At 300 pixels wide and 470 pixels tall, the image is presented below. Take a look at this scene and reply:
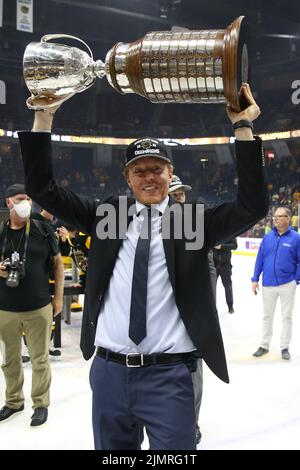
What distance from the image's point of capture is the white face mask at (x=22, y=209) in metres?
3.33

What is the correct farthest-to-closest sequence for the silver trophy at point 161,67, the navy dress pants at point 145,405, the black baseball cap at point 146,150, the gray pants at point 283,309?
the gray pants at point 283,309 → the black baseball cap at point 146,150 → the navy dress pants at point 145,405 → the silver trophy at point 161,67

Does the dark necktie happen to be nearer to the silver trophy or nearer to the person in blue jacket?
the silver trophy

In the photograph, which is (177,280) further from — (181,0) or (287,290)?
(181,0)

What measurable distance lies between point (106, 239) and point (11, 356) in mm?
2015

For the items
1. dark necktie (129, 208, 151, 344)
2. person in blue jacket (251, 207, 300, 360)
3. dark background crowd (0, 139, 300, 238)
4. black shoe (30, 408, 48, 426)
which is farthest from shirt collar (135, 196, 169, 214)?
dark background crowd (0, 139, 300, 238)

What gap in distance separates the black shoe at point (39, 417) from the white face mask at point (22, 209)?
1.34m

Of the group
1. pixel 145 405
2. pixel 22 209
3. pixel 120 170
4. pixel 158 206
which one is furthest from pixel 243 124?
pixel 120 170

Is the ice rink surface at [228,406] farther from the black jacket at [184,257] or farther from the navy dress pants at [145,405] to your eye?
the black jacket at [184,257]

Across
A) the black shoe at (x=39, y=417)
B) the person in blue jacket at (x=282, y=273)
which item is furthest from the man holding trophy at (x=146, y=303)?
the person in blue jacket at (x=282, y=273)

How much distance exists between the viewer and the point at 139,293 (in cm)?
173

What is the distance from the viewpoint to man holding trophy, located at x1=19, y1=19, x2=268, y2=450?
169 cm

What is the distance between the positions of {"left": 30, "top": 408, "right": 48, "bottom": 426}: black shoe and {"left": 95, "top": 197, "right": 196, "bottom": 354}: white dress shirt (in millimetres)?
1842

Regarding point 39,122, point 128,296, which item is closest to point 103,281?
point 128,296

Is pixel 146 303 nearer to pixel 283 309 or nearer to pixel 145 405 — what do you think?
Result: pixel 145 405
